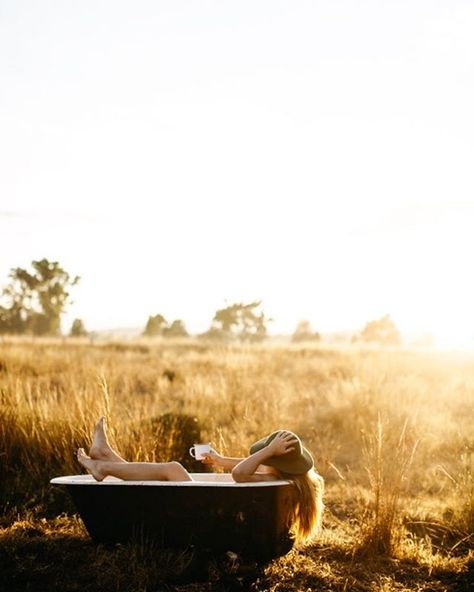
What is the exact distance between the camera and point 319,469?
271 inches

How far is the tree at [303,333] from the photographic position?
3725 cm

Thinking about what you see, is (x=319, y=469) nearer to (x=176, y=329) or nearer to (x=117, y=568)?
(x=117, y=568)

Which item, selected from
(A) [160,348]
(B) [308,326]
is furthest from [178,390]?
(B) [308,326]

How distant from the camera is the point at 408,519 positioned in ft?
17.6

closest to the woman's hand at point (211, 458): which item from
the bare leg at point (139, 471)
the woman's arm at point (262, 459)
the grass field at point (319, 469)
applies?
the bare leg at point (139, 471)

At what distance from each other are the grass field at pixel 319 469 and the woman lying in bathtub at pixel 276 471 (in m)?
0.34

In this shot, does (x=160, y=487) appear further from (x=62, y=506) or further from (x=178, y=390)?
(x=178, y=390)

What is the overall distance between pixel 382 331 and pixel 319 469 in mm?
30441

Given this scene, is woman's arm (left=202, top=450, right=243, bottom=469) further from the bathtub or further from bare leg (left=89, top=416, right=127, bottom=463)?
bare leg (left=89, top=416, right=127, bottom=463)

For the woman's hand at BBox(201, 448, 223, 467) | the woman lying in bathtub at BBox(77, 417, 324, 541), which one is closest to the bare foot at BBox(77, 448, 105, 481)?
the woman lying in bathtub at BBox(77, 417, 324, 541)

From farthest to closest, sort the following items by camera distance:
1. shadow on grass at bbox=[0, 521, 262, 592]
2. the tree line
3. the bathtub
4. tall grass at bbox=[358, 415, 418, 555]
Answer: the tree line, tall grass at bbox=[358, 415, 418, 555], the bathtub, shadow on grass at bbox=[0, 521, 262, 592]

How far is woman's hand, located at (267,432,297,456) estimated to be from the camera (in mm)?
3965

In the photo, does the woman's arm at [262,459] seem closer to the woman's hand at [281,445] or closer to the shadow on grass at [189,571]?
the woman's hand at [281,445]

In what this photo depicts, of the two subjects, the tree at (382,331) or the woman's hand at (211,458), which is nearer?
the woman's hand at (211,458)
